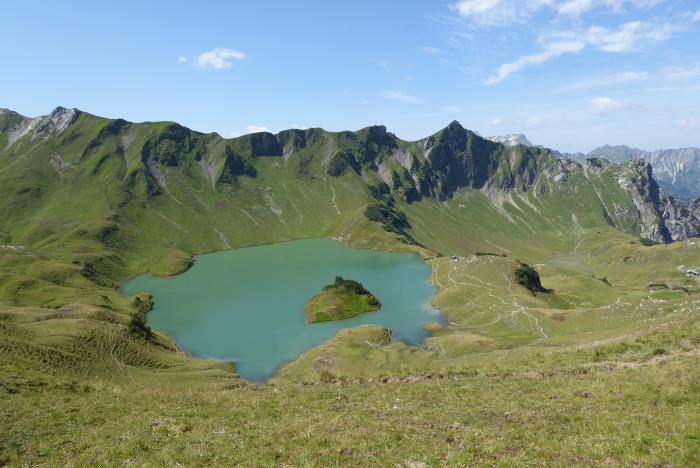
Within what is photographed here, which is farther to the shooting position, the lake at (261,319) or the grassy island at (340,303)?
the grassy island at (340,303)

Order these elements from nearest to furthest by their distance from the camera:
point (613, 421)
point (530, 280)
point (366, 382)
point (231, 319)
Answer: point (613, 421) → point (366, 382) → point (231, 319) → point (530, 280)

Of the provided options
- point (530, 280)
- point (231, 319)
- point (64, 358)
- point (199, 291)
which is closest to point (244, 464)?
point (64, 358)

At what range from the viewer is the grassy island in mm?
149625

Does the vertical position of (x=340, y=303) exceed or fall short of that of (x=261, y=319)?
it exceeds it

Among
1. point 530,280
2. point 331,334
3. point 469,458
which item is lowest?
point 331,334

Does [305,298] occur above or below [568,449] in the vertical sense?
below

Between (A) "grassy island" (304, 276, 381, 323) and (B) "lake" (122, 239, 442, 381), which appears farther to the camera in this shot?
(A) "grassy island" (304, 276, 381, 323)

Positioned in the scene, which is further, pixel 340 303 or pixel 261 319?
→ pixel 340 303

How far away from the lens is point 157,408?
28094 millimetres

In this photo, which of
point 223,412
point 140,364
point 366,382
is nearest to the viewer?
point 223,412

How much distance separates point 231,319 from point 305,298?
1395 inches

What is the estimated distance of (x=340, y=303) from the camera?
15575 centimetres

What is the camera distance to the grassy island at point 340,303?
5891 inches

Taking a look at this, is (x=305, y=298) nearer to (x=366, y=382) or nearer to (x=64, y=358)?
(x=64, y=358)
